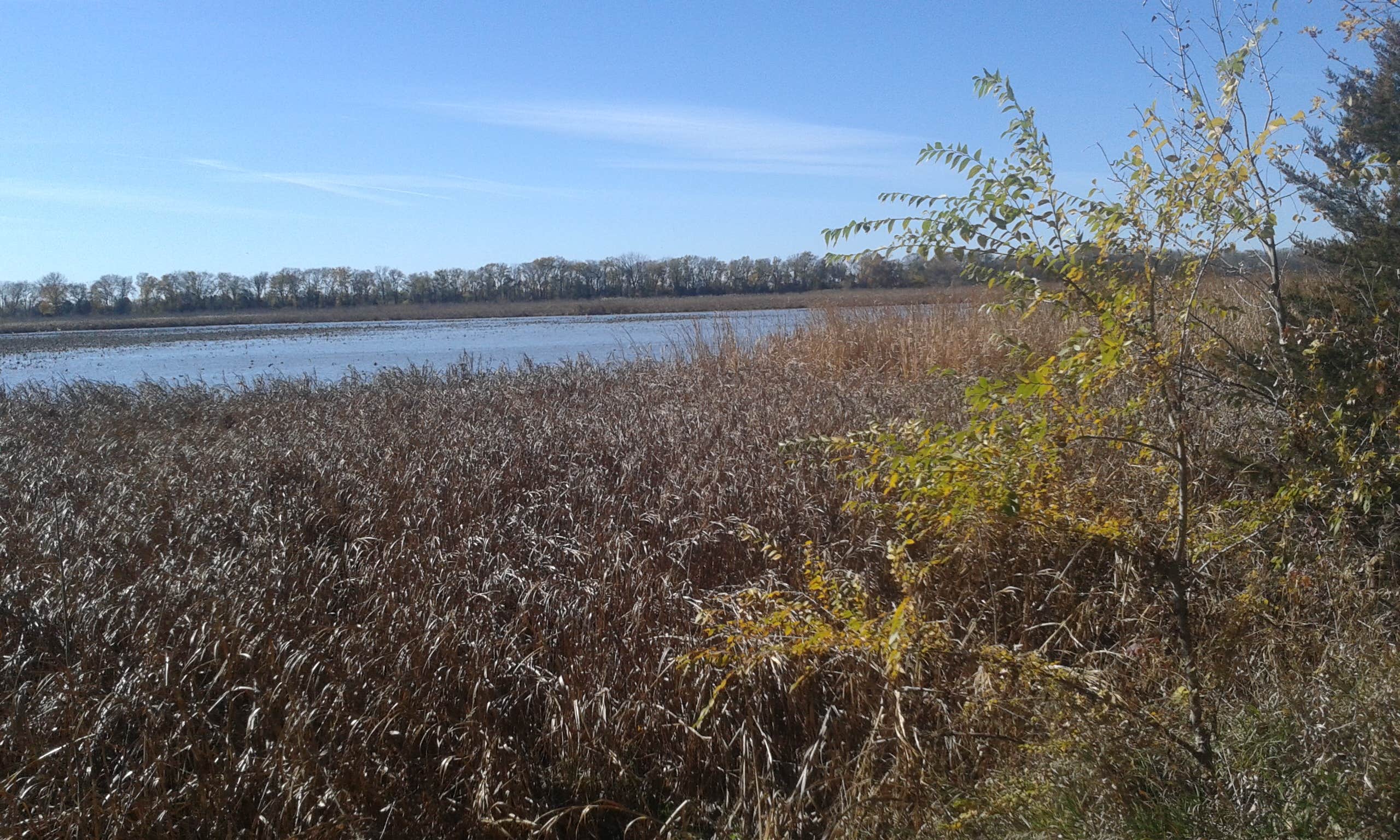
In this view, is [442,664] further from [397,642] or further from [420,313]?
[420,313]

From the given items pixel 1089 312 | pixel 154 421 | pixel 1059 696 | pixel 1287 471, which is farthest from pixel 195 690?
pixel 154 421

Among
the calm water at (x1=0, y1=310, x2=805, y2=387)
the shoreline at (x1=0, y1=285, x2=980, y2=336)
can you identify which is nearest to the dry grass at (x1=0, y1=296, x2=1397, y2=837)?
the calm water at (x1=0, y1=310, x2=805, y2=387)

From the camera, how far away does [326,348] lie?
78.1ft

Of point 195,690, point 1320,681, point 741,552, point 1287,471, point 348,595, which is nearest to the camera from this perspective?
point 1320,681

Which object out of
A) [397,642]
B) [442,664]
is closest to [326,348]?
[397,642]

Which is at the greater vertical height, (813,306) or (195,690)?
(813,306)

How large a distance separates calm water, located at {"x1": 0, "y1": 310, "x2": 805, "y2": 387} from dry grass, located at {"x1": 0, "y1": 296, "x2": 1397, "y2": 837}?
8.62 metres

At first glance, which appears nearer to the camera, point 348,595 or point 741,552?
point 348,595

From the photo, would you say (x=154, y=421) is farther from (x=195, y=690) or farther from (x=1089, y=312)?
(x=1089, y=312)

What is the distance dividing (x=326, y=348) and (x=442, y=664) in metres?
22.0

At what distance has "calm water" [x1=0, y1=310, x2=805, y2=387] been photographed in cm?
1673

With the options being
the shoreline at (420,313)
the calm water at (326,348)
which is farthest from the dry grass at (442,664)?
the shoreline at (420,313)

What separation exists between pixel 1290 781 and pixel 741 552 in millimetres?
3128

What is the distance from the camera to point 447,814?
3363mm
